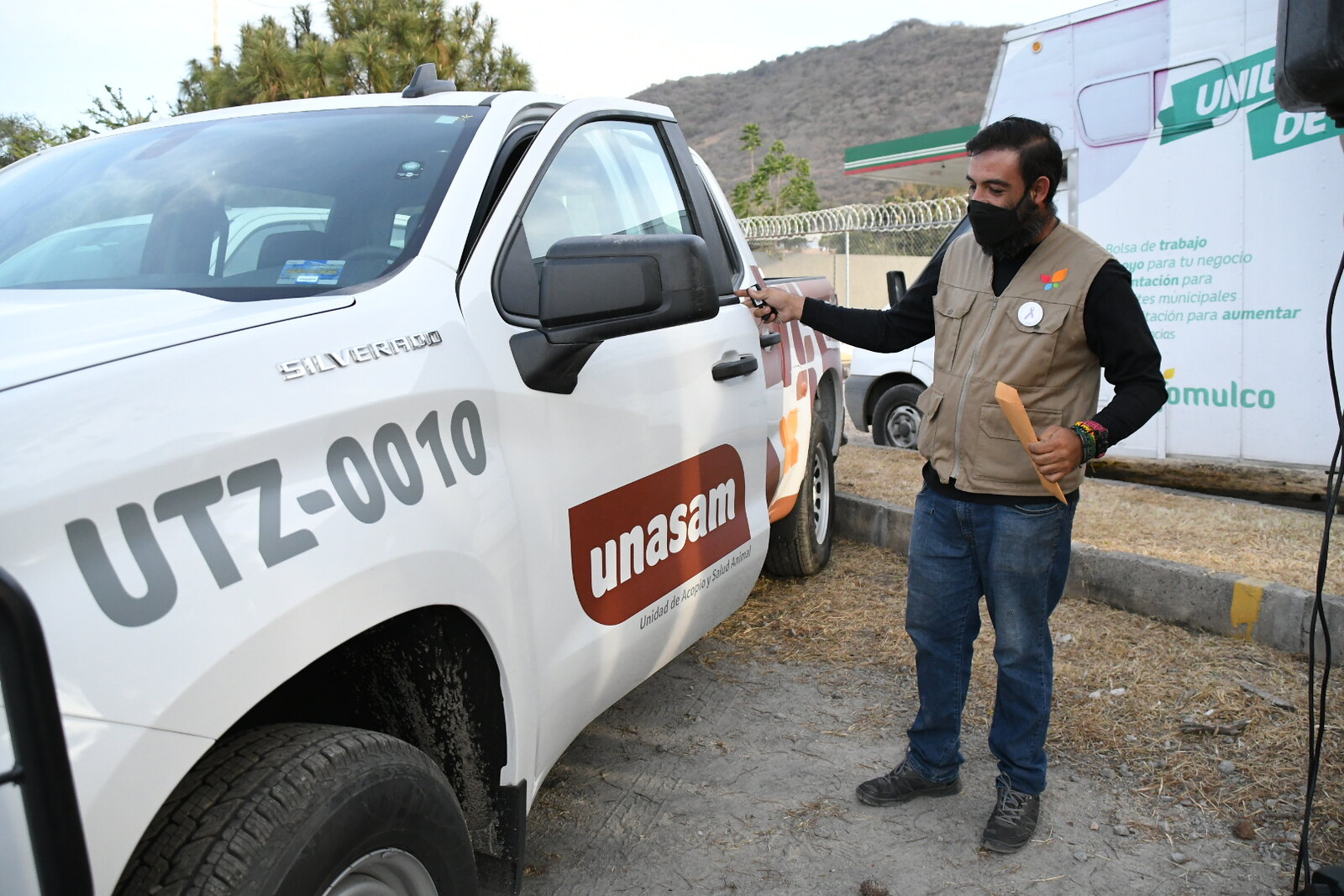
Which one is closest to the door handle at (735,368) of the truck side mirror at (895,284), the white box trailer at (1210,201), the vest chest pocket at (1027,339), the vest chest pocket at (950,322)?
the vest chest pocket at (950,322)

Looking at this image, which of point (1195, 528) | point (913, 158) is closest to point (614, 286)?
point (1195, 528)

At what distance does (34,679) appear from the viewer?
3.51 ft

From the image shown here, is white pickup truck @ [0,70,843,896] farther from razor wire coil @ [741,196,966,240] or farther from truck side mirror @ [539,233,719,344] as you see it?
razor wire coil @ [741,196,966,240]

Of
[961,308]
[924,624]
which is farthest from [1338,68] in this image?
[924,624]

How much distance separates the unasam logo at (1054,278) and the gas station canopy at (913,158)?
15584 millimetres

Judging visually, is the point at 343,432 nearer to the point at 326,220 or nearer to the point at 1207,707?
the point at 326,220

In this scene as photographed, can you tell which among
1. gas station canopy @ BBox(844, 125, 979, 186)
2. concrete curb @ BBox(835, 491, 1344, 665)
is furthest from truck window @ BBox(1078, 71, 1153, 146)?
gas station canopy @ BBox(844, 125, 979, 186)

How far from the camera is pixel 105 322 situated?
169cm

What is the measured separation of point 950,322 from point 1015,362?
263mm

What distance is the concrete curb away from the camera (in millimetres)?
3990

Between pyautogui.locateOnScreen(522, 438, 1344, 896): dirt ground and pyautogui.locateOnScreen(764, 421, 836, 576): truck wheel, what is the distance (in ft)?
1.74

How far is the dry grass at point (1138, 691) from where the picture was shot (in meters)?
3.17

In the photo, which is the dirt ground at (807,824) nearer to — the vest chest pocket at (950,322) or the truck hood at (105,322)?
the vest chest pocket at (950,322)

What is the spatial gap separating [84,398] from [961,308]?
2221 millimetres
